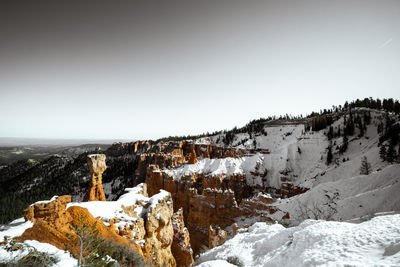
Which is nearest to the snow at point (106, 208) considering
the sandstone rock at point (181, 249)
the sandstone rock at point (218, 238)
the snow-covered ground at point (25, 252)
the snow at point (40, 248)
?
the snow-covered ground at point (25, 252)

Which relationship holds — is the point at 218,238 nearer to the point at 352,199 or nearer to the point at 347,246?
the point at 352,199

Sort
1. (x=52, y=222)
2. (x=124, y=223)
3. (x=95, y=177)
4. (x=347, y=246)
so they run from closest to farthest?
(x=347, y=246) < (x=52, y=222) < (x=124, y=223) < (x=95, y=177)

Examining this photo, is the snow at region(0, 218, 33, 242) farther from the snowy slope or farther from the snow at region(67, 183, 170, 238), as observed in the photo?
the snowy slope

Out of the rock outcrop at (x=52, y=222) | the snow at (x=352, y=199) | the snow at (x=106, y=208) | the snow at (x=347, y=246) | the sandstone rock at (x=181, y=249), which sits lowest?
the sandstone rock at (x=181, y=249)

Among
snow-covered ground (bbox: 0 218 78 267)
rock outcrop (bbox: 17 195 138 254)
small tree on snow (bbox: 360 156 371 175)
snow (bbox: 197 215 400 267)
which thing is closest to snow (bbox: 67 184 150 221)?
rock outcrop (bbox: 17 195 138 254)

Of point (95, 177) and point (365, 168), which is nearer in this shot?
point (95, 177)

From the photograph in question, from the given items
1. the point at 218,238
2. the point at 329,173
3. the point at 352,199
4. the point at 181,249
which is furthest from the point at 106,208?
the point at 329,173

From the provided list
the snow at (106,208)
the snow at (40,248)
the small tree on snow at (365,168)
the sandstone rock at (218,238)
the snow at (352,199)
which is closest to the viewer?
the snow at (40,248)

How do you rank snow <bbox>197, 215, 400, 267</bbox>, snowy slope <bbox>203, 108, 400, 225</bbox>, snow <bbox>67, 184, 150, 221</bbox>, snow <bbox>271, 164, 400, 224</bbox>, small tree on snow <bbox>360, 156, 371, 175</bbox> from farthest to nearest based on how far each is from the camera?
small tree on snow <bbox>360, 156, 371, 175</bbox> < snowy slope <bbox>203, 108, 400, 225</bbox> < snow <bbox>271, 164, 400, 224</bbox> < snow <bbox>67, 184, 150, 221</bbox> < snow <bbox>197, 215, 400, 267</bbox>

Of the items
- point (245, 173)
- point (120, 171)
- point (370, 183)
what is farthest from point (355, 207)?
point (120, 171)

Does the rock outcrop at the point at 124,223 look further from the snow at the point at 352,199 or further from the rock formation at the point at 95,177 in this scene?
the snow at the point at 352,199

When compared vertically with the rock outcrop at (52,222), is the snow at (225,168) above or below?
below

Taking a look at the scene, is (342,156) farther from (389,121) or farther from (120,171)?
(120,171)

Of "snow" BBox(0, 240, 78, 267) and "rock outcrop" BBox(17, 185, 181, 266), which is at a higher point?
"snow" BBox(0, 240, 78, 267)
